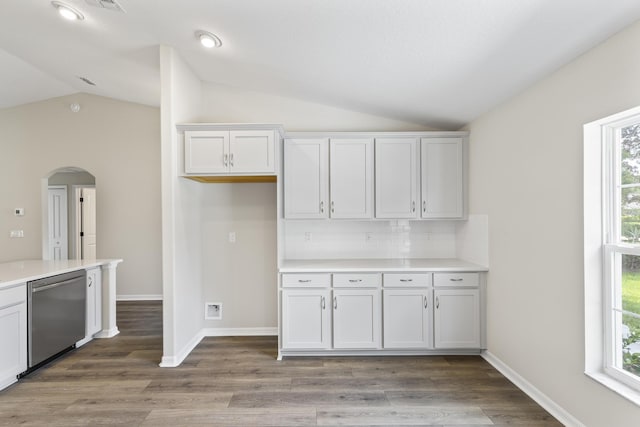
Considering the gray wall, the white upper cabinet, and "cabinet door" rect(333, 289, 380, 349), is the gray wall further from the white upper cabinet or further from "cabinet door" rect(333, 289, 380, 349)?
"cabinet door" rect(333, 289, 380, 349)

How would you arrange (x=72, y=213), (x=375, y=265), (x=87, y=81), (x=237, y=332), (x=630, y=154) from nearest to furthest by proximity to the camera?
(x=630, y=154)
(x=375, y=265)
(x=237, y=332)
(x=87, y=81)
(x=72, y=213)

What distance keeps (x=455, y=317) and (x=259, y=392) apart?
1922 millimetres

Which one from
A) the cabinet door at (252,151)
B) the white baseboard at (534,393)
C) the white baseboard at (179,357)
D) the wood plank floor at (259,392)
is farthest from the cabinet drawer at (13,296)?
the white baseboard at (534,393)

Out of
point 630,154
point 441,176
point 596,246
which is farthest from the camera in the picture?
point 441,176

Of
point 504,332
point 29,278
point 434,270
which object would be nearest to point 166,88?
point 29,278

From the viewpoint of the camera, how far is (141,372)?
9.58 feet

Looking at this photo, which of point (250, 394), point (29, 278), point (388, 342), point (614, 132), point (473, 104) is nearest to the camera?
point (614, 132)

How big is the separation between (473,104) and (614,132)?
122cm

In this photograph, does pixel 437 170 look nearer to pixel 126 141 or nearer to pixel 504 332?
pixel 504 332

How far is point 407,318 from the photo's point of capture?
3189 mm

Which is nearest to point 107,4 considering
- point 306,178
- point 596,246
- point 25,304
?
point 306,178

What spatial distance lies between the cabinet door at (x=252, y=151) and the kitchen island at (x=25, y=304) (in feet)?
6.35

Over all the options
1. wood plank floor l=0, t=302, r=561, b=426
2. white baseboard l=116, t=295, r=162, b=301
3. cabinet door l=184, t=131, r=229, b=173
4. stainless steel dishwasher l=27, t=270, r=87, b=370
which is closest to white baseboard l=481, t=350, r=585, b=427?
wood plank floor l=0, t=302, r=561, b=426

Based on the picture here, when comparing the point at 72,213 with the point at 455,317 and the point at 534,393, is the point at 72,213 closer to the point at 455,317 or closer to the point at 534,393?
the point at 455,317
